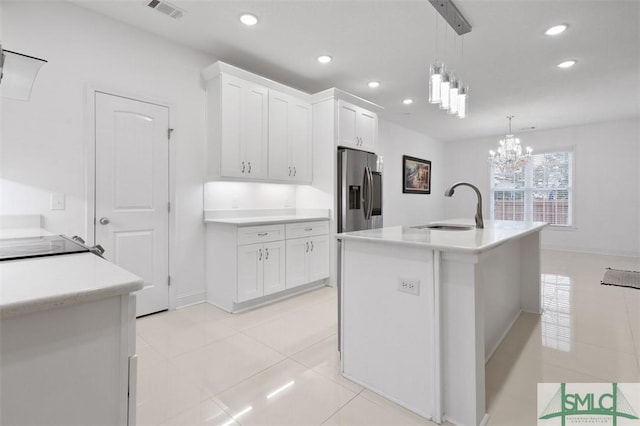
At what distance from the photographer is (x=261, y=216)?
4039mm

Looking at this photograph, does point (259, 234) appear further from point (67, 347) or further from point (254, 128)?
point (67, 347)

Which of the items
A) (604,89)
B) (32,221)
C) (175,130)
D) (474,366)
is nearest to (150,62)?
(175,130)

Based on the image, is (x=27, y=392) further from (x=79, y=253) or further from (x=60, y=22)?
(x=60, y=22)

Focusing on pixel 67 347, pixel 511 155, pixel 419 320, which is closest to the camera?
pixel 67 347

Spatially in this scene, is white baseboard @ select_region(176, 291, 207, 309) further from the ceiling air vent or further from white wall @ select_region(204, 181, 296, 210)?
the ceiling air vent

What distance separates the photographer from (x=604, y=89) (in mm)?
4523

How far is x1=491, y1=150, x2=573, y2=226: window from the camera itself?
6.88 m

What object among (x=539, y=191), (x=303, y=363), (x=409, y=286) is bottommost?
(x=303, y=363)

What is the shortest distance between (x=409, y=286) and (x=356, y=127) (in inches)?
123

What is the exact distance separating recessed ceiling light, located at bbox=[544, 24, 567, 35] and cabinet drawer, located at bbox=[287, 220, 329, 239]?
2953 mm

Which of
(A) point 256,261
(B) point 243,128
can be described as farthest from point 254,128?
(A) point 256,261

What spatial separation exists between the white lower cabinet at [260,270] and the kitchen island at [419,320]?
1.43m

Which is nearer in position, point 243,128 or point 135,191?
point 135,191

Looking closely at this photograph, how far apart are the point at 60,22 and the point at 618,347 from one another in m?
4.95
